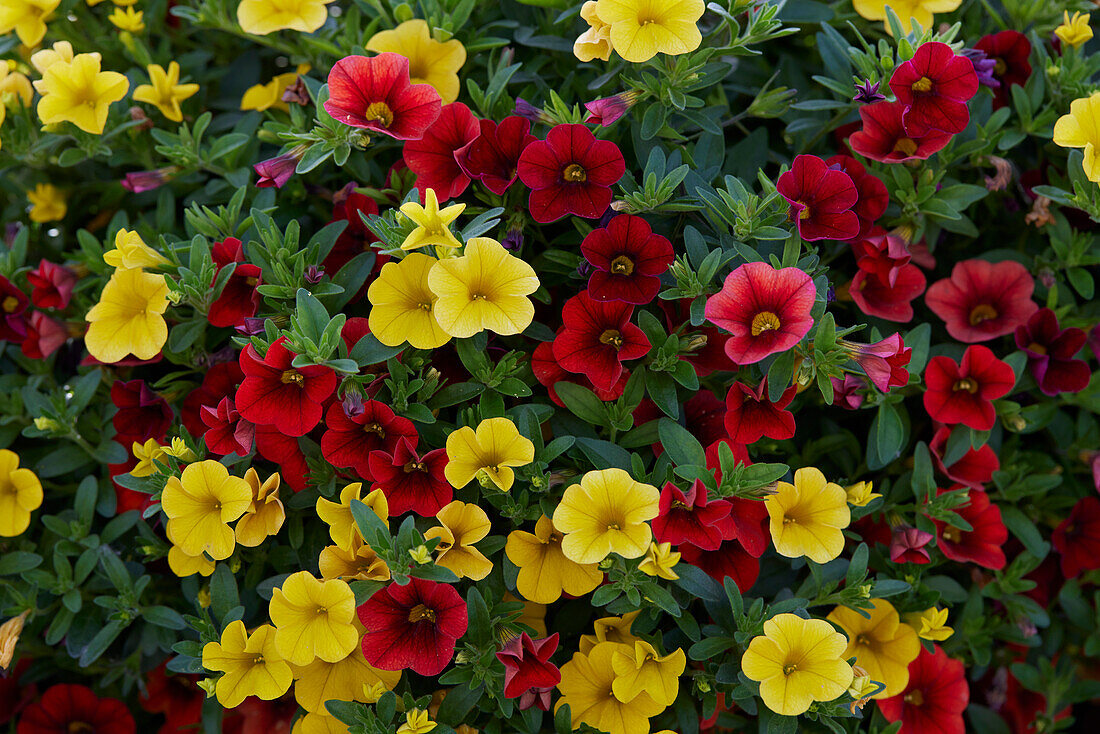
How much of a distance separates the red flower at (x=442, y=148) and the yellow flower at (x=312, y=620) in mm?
605

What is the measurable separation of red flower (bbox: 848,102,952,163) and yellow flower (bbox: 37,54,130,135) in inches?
51.1

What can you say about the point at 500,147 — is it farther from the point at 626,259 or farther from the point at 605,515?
the point at 605,515

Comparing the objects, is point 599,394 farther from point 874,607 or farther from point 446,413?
point 874,607

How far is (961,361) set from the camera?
1.52m

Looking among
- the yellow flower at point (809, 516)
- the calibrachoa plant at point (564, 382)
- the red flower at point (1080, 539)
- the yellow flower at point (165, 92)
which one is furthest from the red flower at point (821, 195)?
the yellow flower at point (165, 92)

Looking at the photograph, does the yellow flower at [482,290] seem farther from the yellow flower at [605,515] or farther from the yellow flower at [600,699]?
the yellow flower at [600,699]

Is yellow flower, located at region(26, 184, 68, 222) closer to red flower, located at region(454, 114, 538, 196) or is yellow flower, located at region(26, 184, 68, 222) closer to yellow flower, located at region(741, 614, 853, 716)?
red flower, located at region(454, 114, 538, 196)

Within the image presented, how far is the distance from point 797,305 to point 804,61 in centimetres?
81

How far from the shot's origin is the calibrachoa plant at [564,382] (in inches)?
47.8

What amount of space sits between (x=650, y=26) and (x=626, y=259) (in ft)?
1.16

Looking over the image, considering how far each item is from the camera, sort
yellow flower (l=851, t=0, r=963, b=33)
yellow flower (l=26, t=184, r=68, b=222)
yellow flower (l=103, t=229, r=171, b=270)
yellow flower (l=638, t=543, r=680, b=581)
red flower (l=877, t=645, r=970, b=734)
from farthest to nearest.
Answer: yellow flower (l=26, t=184, r=68, b=222) → yellow flower (l=851, t=0, r=963, b=33) → red flower (l=877, t=645, r=970, b=734) → yellow flower (l=103, t=229, r=171, b=270) → yellow flower (l=638, t=543, r=680, b=581)

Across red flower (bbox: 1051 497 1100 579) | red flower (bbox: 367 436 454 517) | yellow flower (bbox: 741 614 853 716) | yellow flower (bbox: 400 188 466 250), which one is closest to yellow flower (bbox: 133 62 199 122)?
yellow flower (bbox: 400 188 466 250)

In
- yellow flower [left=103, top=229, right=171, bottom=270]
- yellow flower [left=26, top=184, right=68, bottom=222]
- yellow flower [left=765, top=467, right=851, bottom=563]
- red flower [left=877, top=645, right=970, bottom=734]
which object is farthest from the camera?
yellow flower [left=26, top=184, right=68, bottom=222]

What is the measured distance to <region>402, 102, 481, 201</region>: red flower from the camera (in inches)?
52.6
